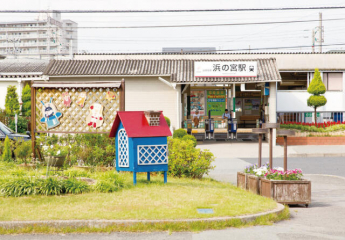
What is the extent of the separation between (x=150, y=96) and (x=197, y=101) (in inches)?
285

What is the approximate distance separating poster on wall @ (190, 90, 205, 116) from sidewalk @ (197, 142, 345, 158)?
8.48 metres

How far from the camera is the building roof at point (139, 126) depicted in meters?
10.3

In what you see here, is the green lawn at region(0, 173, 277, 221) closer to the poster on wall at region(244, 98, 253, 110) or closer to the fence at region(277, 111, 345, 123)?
the fence at region(277, 111, 345, 123)

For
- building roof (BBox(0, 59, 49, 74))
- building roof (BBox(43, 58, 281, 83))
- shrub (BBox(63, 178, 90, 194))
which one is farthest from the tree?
shrub (BBox(63, 178, 90, 194))

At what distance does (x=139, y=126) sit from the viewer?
34.3ft

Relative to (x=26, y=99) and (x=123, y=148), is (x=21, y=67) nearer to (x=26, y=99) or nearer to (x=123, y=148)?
(x=26, y=99)

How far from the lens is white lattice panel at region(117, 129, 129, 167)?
34.4ft

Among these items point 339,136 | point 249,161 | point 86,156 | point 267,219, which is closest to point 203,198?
point 267,219

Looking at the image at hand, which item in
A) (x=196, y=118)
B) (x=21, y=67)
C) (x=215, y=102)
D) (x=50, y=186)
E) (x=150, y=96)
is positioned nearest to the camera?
(x=50, y=186)

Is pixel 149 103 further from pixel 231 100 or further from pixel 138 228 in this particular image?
pixel 138 228

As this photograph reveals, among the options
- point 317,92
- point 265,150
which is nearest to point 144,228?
point 265,150

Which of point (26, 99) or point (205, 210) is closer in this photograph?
point (205, 210)

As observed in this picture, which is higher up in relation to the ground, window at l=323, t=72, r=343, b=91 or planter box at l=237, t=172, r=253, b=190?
window at l=323, t=72, r=343, b=91

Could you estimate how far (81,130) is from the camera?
526 inches
